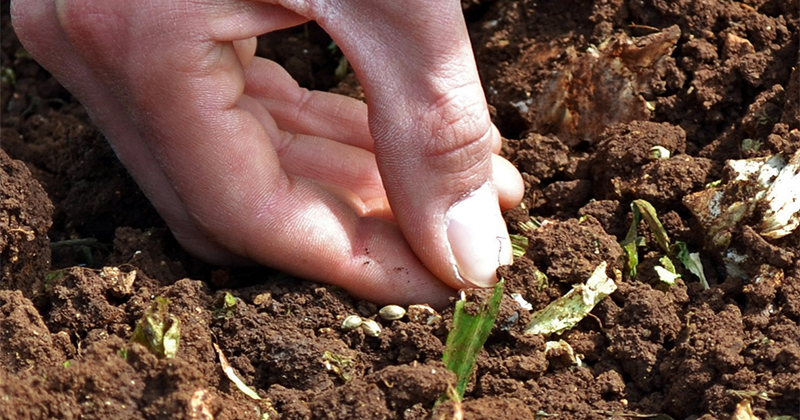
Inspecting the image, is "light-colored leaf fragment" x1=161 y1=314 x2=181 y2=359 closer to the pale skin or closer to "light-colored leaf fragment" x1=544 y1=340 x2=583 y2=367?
the pale skin

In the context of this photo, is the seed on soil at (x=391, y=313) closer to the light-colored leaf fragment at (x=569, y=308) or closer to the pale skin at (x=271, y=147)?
the pale skin at (x=271, y=147)

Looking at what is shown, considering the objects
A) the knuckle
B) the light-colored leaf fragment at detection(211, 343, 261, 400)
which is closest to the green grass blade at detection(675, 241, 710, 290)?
the knuckle

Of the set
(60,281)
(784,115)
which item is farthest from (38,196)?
(784,115)

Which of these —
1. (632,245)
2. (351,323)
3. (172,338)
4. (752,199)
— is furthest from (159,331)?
(752,199)

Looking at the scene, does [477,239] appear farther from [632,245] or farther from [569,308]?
[632,245]

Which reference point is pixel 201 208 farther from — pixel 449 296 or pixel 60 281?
pixel 449 296

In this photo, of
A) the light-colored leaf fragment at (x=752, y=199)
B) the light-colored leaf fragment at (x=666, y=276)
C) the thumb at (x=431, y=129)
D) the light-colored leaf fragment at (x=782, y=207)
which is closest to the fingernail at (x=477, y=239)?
the thumb at (x=431, y=129)

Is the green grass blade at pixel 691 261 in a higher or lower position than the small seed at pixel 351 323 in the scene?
lower
